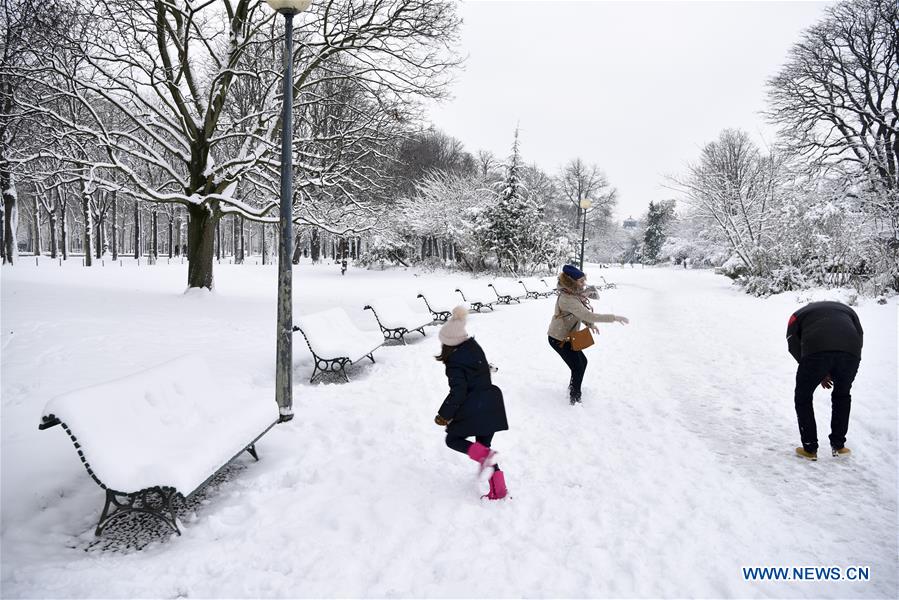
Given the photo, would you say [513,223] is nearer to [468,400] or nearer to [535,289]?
[535,289]

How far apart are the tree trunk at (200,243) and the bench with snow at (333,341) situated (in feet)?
21.5

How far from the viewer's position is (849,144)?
19188mm

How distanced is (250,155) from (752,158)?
31336 millimetres

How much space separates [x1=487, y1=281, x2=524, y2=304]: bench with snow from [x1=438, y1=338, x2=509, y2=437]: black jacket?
1257cm

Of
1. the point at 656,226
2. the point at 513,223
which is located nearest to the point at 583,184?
the point at 656,226

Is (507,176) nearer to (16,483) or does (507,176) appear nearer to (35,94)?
(35,94)

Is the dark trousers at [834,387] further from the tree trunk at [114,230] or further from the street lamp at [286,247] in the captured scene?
the tree trunk at [114,230]

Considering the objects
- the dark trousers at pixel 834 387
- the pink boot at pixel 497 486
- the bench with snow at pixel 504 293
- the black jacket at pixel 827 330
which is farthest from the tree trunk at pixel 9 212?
the dark trousers at pixel 834 387

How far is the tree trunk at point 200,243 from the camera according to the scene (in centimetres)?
1201

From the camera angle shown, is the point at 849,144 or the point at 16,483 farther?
the point at 849,144

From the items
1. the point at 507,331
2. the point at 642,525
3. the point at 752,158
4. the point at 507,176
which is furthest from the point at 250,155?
the point at 752,158

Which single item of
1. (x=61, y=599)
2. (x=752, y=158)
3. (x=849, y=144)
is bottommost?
(x=61, y=599)

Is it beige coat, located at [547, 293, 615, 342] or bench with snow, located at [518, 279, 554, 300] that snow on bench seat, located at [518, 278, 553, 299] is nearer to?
bench with snow, located at [518, 279, 554, 300]

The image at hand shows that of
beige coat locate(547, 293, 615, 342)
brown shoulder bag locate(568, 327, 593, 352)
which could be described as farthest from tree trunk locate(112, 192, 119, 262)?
brown shoulder bag locate(568, 327, 593, 352)
